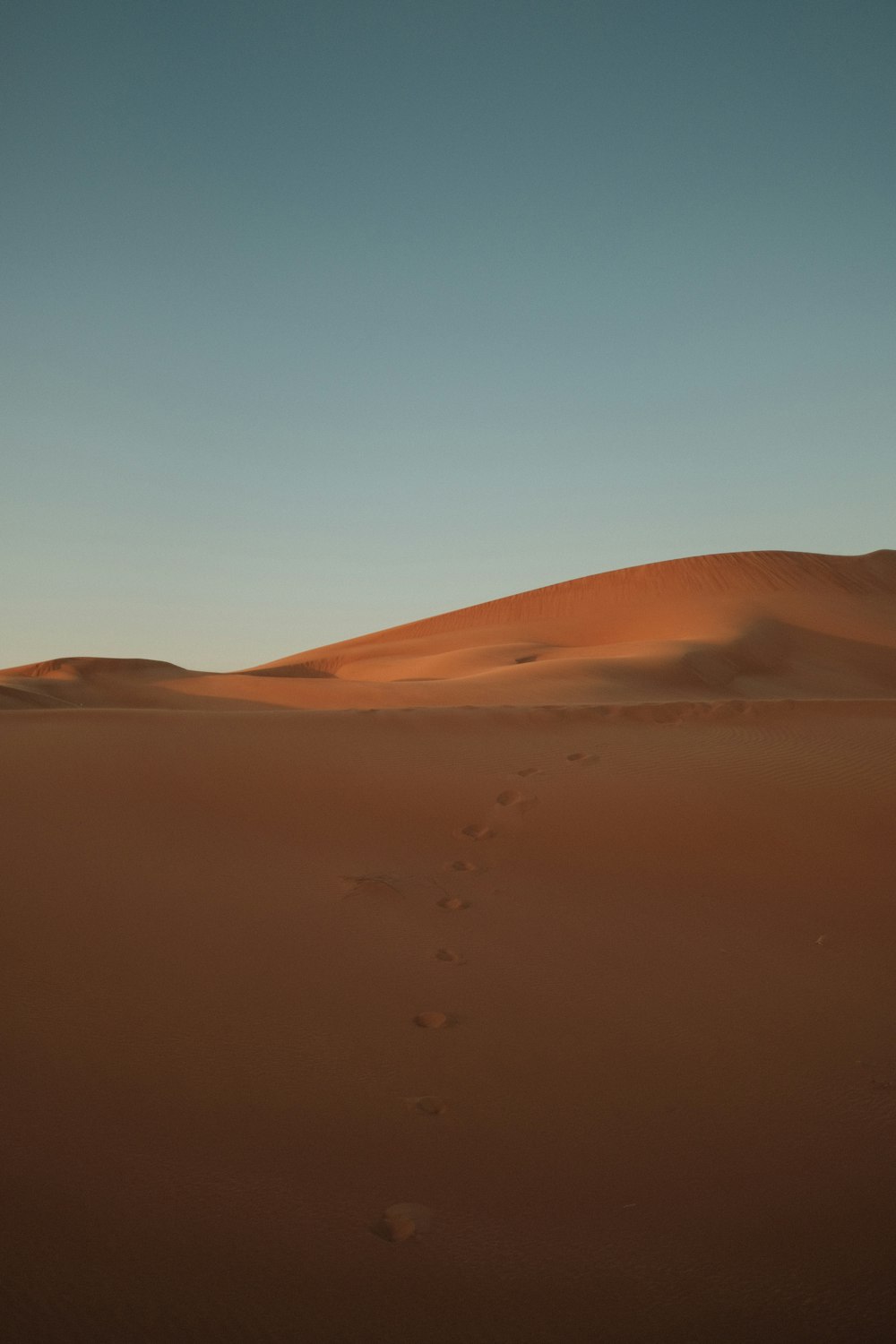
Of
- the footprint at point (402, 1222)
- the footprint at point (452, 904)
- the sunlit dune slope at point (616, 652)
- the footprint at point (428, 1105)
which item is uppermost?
the sunlit dune slope at point (616, 652)

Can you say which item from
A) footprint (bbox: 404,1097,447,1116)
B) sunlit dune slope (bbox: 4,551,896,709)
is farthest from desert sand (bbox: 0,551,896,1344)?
sunlit dune slope (bbox: 4,551,896,709)

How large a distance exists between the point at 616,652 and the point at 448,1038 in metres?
24.3

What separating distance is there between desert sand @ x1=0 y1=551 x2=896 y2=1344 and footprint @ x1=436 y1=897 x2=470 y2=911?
0.08 ft

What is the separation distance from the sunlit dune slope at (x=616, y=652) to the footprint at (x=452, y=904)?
8401 mm

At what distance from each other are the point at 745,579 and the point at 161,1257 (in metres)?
40.8

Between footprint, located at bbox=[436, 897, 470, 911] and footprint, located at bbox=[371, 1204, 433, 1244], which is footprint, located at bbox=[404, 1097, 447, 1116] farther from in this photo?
footprint, located at bbox=[436, 897, 470, 911]

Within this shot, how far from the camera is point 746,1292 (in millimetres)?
2293

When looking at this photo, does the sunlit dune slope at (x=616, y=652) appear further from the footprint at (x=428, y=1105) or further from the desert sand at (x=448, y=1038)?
the footprint at (x=428, y=1105)

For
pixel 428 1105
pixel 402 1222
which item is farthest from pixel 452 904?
pixel 402 1222

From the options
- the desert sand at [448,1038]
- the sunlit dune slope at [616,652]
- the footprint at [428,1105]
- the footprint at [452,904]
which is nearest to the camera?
the desert sand at [448,1038]

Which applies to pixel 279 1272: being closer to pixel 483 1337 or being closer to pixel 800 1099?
pixel 483 1337

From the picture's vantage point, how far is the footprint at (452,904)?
16.2 feet

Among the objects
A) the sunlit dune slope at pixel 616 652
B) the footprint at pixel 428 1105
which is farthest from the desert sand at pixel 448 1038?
the sunlit dune slope at pixel 616 652

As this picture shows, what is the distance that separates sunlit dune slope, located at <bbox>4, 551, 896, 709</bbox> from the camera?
20172 millimetres
